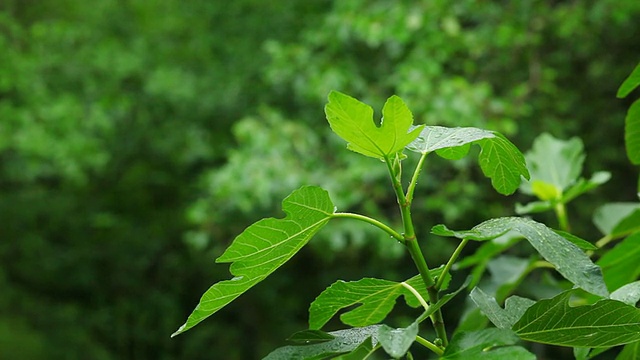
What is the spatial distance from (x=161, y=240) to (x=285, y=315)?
3.21 feet

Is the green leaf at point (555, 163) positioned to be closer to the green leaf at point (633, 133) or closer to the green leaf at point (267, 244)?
the green leaf at point (633, 133)

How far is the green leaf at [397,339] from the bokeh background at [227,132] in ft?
8.91

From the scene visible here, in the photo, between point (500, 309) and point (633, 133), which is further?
point (633, 133)

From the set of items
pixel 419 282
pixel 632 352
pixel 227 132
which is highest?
pixel 227 132

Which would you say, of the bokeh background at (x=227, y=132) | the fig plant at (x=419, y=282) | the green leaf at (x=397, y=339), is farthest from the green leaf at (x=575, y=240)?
the bokeh background at (x=227, y=132)

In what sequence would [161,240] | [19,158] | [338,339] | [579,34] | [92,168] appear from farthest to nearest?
[161,240] < [92,168] < [19,158] < [579,34] < [338,339]

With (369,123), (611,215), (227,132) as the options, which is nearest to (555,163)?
(611,215)

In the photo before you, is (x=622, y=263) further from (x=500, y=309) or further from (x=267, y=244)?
(x=267, y=244)

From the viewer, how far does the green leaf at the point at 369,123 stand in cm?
40

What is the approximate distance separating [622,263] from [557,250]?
10.1 inches

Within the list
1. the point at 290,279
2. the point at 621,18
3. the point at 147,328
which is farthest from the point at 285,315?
the point at 621,18

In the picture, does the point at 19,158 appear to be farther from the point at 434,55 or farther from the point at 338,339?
the point at 338,339

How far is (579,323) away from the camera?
1.30 feet

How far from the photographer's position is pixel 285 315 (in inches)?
201
